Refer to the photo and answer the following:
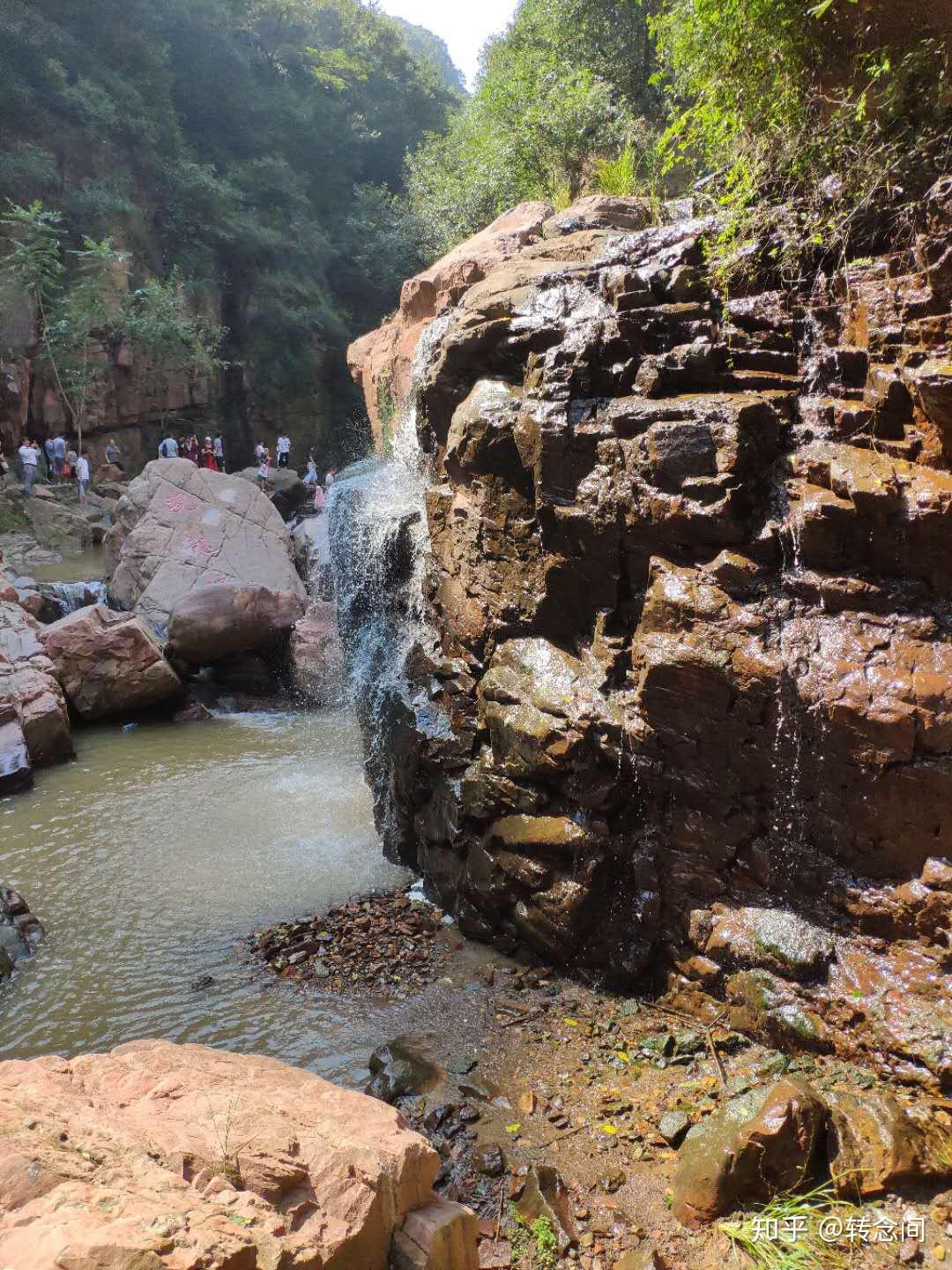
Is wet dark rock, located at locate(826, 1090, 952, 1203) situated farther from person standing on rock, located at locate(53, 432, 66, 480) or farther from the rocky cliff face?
person standing on rock, located at locate(53, 432, 66, 480)

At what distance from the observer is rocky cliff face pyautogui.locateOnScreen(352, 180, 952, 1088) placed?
4.20 m

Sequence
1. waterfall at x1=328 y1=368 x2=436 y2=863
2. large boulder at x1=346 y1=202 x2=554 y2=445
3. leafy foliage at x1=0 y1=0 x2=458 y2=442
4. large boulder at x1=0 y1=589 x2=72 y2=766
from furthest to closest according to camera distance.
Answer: leafy foliage at x1=0 y1=0 x2=458 y2=442 < large boulder at x1=346 y1=202 x2=554 y2=445 < large boulder at x1=0 y1=589 x2=72 y2=766 < waterfall at x1=328 y1=368 x2=436 y2=863

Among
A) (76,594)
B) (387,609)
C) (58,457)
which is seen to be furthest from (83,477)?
(387,609)

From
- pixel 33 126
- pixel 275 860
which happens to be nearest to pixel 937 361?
pixel 275 860

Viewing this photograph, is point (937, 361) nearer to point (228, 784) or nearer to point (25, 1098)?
point (25, 1098)

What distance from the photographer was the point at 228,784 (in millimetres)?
9258

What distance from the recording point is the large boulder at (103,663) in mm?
11031

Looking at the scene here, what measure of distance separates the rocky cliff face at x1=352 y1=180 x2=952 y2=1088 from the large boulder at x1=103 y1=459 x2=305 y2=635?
801 centimetres

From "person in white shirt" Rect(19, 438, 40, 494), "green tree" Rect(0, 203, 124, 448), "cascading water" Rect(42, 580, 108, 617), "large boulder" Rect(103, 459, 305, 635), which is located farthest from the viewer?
"green tree" Rect(0, 203, 124, 448)

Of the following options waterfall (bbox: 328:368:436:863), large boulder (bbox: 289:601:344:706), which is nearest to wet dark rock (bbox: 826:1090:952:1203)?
waterfall (bbox: 328:368:436:863)

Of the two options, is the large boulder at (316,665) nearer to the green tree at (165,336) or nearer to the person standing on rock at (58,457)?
the person standing on rock at (58,457)

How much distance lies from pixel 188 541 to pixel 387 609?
6879mm

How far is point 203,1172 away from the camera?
2.48 metres

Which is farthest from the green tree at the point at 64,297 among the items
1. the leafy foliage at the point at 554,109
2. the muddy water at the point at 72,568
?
the leafy foliage at the point at 554,109
